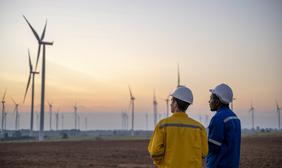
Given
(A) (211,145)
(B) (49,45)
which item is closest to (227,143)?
(A) (211,145)

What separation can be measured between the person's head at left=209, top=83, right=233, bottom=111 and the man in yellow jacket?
0.79 metres

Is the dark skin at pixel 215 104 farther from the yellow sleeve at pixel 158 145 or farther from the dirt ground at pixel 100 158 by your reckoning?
the dirt ground at pixel 100 158

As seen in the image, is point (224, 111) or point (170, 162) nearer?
point (170, 162)

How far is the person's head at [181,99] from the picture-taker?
4527 mm

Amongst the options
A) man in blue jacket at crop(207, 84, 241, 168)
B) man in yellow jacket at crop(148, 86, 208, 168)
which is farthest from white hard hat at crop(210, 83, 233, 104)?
man in yellow jacket at crop(148, 86, 208, 168)

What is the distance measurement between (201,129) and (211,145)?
0.56 m

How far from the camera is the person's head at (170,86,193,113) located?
4.53 m

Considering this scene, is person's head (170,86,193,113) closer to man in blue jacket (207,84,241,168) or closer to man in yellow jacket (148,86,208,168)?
man in yellow jacket (148,86,208,168)

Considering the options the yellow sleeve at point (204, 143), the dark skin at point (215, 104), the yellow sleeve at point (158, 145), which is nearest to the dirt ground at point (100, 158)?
the dark skin at point (215, 104)

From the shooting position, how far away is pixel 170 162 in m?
4.33

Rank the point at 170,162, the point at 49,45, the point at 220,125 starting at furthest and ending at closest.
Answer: the point at 49,45
the point at 220,125
the point at 170,162

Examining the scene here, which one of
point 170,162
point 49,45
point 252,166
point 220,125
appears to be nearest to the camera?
point 170,162

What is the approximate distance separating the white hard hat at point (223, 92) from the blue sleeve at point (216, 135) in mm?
299

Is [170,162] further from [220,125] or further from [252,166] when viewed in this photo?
[252,166]
